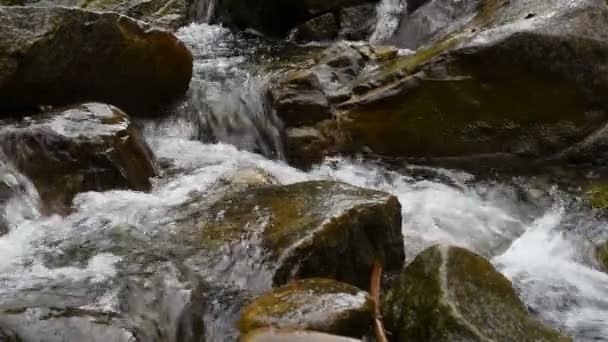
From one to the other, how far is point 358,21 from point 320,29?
0.72 metres

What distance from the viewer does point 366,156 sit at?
23.0 ft

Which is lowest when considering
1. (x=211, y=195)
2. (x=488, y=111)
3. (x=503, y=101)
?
(x=211, y=195)

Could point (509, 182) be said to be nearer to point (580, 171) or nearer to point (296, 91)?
point (580, 171)

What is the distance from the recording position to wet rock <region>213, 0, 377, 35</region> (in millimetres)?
10945

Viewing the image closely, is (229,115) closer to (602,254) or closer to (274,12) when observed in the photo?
(274,12)

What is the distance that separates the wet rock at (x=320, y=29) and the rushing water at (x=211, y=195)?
281cm

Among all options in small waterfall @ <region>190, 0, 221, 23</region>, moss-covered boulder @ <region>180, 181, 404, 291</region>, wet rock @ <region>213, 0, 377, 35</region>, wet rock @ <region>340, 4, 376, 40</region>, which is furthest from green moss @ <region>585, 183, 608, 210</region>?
small waterfall @ <region>190, 0, 221, 23</region>

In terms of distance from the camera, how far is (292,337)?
3.12 m

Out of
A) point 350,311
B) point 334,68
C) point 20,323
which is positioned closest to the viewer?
point 20,323

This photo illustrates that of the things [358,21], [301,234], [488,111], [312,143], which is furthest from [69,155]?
[358,21]

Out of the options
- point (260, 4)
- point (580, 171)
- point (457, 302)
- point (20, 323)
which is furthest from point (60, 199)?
point (260, 4)

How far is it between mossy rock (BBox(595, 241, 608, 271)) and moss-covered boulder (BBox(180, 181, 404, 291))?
170 cm

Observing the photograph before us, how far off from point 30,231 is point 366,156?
354 centimetres

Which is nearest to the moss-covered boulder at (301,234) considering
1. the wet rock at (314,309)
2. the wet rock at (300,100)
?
the wet rock at (314,309)
